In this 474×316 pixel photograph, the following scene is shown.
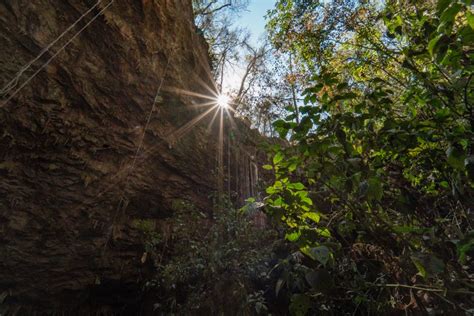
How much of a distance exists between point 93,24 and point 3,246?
2.65 meters

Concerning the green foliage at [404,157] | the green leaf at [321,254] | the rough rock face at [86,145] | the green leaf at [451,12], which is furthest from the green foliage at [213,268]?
the green leaf at [451,12]

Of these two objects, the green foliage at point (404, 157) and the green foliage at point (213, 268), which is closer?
the green foliage at point (404, 157)

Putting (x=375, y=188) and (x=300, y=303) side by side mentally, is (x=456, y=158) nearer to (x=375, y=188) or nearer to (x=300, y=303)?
(x=375, y=188)

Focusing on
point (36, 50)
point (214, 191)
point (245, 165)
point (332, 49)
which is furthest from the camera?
point (245, 165)

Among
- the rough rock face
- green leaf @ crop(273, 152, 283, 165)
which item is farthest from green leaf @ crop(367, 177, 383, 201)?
the rough rock face

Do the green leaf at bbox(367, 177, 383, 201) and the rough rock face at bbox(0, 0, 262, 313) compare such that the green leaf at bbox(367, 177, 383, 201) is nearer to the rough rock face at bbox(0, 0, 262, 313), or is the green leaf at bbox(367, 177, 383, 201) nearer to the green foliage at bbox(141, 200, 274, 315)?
the green foliage at bbox(141, 200, 274, 315)

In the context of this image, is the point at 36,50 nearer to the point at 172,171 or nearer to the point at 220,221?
the point at 172,171

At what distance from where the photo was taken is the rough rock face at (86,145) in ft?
8.45

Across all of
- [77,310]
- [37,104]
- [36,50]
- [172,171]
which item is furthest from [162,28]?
[77,310]

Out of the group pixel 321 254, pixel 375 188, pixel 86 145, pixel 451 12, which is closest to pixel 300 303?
pixel 321 254

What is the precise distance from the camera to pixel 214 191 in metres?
4.82

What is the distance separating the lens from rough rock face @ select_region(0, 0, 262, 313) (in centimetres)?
258

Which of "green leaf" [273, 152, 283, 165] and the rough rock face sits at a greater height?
the rough rock face

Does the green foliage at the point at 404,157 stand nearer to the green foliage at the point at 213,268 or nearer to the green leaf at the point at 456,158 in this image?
the green leaf at the point at 456,158
